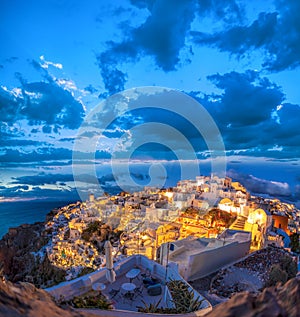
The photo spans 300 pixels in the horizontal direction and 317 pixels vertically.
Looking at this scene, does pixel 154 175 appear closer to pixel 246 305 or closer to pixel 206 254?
pixel 206 254

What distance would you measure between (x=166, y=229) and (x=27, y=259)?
580 inches

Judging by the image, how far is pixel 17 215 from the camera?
45.5 meters

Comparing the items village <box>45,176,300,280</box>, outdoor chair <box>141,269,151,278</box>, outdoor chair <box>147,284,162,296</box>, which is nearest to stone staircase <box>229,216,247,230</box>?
village <box>45,176,300,280</box>

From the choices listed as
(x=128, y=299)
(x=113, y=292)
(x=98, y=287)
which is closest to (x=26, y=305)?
(x=98, y=287)

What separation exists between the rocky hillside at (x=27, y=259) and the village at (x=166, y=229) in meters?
0.87

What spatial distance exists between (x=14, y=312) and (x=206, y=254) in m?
9.10

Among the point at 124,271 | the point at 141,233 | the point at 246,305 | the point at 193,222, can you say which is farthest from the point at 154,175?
the point at 246,305

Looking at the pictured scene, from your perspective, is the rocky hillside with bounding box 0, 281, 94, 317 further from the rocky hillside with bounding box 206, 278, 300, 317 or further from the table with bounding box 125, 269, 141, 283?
the table with bounding box 125, 269, 141, 283

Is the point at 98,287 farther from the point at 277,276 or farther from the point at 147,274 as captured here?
the point at 277,276

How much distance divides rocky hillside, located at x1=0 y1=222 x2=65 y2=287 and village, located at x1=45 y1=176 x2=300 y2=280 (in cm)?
87

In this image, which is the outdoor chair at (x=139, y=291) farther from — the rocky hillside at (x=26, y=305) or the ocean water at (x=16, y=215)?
the ocean water at (x=16, y=215)

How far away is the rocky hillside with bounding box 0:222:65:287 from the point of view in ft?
54.5

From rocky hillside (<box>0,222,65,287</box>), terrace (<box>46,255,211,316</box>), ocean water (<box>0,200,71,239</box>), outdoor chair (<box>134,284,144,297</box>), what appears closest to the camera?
terrace (<box>46,255,211,316</box>)

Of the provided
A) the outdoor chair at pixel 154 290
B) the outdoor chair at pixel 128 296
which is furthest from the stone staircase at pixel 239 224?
the outdoor chair at pixel 128 296
